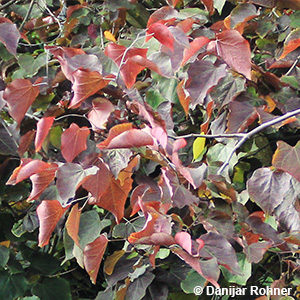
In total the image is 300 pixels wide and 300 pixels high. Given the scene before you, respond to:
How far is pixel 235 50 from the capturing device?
111 centimetres

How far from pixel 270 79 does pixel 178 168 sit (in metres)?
0.43

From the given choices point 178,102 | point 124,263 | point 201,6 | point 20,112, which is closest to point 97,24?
point 201,6

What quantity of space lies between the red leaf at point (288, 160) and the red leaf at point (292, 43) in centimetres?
27

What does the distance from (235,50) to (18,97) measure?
1.44ft

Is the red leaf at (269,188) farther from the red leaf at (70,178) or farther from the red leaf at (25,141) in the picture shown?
the red leaf at (25,141)

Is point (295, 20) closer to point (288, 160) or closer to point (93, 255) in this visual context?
point (288, 160)

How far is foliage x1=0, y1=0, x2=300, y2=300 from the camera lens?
103 cm

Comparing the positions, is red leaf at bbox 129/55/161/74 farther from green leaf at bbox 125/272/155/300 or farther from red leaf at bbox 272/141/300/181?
green leaf at bbox 125/272/155/300

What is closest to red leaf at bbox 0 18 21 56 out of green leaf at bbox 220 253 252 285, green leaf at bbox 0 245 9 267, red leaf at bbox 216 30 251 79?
red leaf at bbox 216 30 251 79

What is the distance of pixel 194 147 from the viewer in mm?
1308

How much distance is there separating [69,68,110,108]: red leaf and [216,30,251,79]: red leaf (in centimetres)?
23

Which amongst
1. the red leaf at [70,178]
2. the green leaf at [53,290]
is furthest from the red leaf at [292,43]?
the green leaf at [53,290]

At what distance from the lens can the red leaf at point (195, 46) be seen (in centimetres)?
110

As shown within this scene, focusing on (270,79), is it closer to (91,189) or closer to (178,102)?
(178,102)
